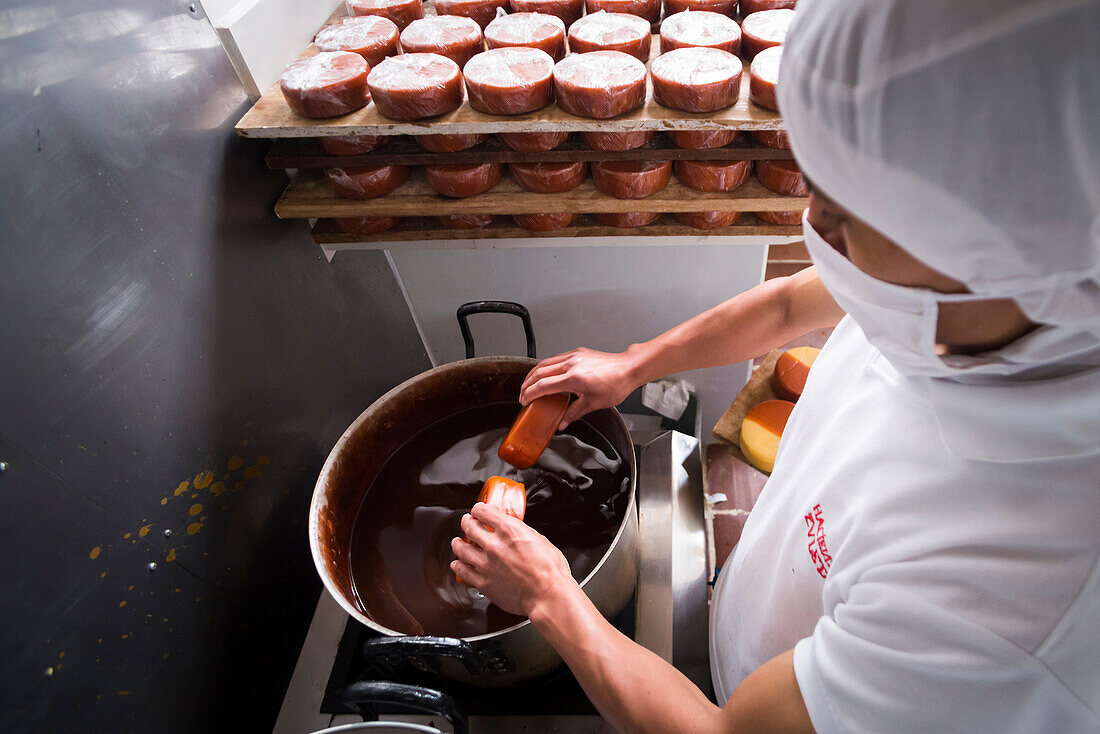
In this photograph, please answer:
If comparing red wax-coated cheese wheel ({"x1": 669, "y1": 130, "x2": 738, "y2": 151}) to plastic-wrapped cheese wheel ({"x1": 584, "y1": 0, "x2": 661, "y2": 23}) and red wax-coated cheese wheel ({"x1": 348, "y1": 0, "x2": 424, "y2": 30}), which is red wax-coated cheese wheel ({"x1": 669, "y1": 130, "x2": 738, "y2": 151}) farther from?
red wax-coated cheese wheel ({"x1": 348, "y1": 0, "x2": 424, "y2": 30})

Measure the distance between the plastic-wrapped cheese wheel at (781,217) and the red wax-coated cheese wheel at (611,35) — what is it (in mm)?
487

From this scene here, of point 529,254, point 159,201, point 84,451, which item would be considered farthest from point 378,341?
point 84,451

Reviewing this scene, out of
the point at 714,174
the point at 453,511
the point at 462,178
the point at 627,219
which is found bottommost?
the point at 453,511

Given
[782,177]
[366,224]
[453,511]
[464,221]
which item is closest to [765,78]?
[782,177]

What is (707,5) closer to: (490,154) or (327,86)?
(490,154)

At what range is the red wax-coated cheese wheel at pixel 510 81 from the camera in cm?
114

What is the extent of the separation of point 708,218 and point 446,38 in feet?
2.54

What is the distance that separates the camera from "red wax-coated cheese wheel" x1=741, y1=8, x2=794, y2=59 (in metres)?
1.24

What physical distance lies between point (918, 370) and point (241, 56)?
1.48 metres

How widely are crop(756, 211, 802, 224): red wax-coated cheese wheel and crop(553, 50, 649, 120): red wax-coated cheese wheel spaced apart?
471 mm

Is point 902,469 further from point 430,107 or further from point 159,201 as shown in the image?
point 159,201

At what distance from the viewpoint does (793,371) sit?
1.62m

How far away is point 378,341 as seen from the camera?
1.93 meters

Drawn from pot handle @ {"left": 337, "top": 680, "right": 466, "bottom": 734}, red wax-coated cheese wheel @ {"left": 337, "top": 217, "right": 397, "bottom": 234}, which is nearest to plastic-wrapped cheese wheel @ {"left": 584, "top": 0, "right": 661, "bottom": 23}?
red wax-coated cheese wheel @ {"left": 337, "top": 217, "right": 397, "bottom": 234}
